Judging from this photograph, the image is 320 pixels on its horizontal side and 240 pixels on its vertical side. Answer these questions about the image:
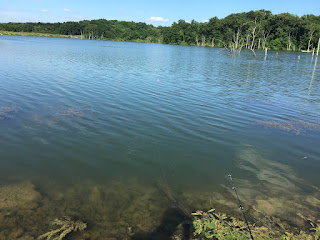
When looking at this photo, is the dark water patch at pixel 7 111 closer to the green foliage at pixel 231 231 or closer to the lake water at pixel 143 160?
the lake water at pixel 143 160

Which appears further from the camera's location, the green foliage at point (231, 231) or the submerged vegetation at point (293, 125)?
the submerged vegetation at point (293, 125)

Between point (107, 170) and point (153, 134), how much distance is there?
147 inches

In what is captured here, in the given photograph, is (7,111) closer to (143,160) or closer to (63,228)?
(143,160)

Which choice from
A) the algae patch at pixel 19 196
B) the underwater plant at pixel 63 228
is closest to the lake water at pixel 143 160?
the algae patch at pixel 19 196

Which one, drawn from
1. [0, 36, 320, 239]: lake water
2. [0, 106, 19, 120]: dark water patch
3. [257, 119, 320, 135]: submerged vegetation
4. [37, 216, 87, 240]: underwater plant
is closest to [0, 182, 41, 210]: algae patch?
[0, 36, 320, 239]: lake water

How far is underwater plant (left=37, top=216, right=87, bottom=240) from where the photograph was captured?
18.0 feet

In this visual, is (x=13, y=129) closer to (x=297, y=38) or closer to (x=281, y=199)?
(x=281, y=199)

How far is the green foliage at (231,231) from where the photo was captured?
18.9ft

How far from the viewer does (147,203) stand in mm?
6824

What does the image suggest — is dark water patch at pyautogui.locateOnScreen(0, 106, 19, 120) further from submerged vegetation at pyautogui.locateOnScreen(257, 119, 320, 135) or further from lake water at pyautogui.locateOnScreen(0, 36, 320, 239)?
submerged vegetation at pyautogui.locateOnScreen(257, 119, 320, 135)

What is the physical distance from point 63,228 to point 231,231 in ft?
13.4

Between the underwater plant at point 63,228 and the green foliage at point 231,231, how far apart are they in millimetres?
2848

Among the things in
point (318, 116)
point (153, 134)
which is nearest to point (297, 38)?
point (318, 116)

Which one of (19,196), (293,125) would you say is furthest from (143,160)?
(293,125)
